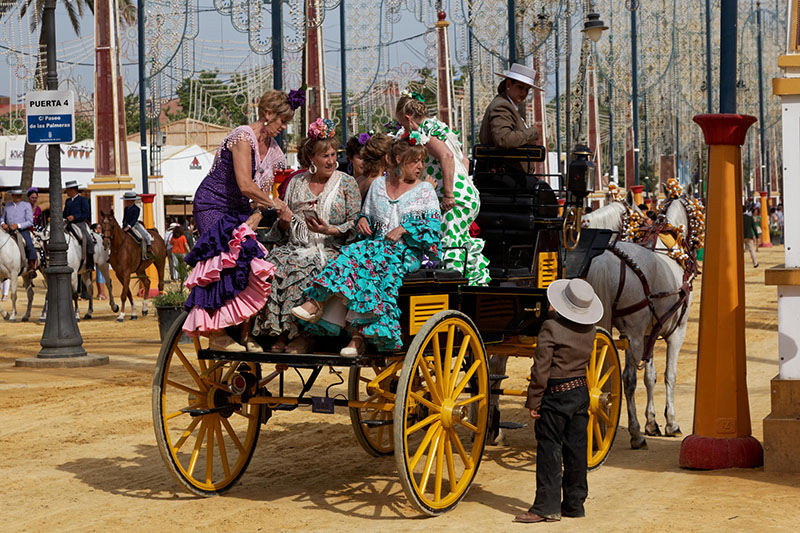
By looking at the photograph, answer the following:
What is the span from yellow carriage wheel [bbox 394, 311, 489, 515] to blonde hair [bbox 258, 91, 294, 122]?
1800 mm

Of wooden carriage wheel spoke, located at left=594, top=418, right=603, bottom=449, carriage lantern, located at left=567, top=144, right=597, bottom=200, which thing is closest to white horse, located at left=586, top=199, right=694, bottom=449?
wooden carriage wheel spoke, located at left=594, top=418, right=603, bottom=449

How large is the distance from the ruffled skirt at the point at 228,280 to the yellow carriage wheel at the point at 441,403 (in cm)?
113

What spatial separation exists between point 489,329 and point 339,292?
1.59 m

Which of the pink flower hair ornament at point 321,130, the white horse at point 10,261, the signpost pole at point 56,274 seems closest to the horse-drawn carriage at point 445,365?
the pink flower hair ornament at point 321,130

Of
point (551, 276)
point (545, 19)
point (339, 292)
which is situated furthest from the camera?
point (545, 19)

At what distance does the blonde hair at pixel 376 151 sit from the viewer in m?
8.52

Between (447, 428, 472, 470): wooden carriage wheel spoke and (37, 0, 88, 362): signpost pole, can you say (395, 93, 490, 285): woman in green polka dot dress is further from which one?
(37, 0, 88, 362): signpost pole

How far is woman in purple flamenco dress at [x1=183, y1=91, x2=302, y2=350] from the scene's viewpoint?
773cm

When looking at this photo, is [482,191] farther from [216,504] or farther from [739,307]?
[216,504]

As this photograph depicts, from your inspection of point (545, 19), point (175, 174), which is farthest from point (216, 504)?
point (175, 174)

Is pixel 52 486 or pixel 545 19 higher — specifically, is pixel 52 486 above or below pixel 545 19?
below

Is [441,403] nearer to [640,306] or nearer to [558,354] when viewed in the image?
[558,354]

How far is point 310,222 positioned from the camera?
26.5 ft

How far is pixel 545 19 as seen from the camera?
73.7ft
